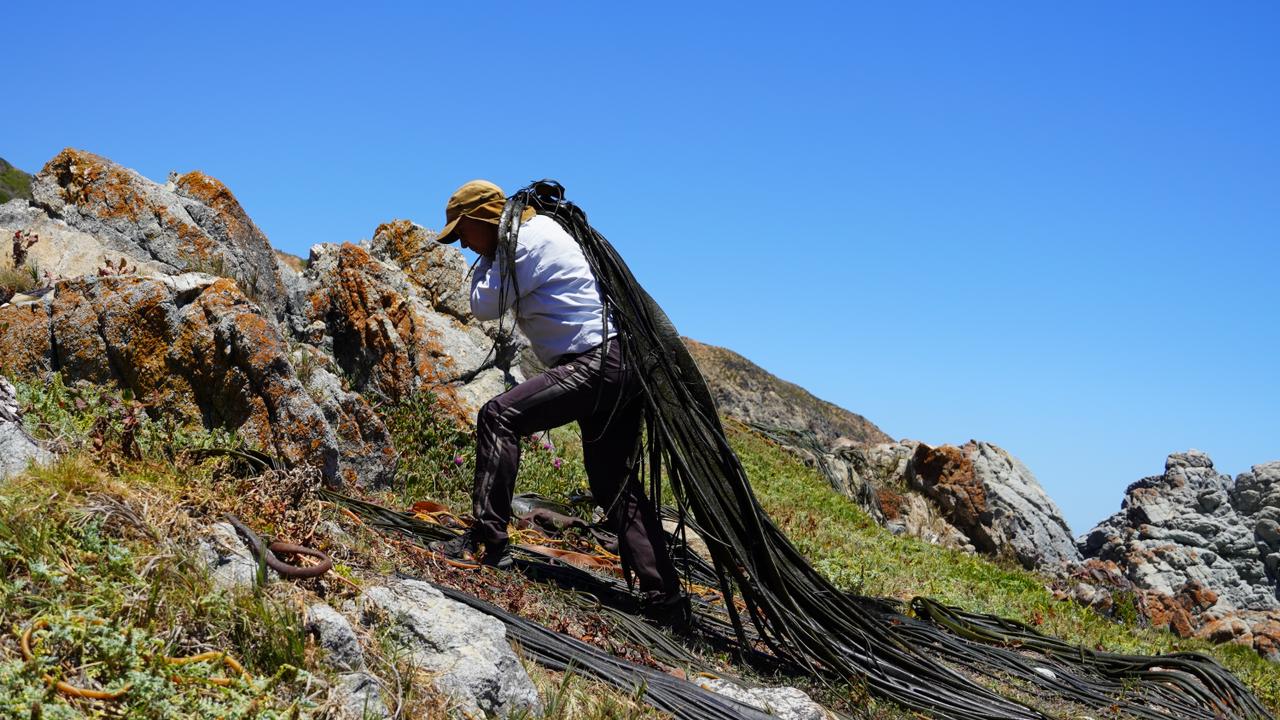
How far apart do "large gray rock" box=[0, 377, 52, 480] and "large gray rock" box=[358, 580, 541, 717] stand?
1361 mm

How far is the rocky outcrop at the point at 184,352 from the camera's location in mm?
6422

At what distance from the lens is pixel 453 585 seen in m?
5.11

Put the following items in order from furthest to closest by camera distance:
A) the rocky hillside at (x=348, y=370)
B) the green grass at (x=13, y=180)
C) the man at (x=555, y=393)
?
1. the green grass at (x=13, y=180)
2. the rocky hillside at (x=348, y=370)
3. the man at (x=555, y=393)

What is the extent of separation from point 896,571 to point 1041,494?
666 centimetres

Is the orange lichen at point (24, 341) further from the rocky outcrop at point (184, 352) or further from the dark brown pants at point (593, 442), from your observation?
the dark brown pants at point (593, 442)

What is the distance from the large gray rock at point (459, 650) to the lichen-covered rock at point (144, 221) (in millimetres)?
5185

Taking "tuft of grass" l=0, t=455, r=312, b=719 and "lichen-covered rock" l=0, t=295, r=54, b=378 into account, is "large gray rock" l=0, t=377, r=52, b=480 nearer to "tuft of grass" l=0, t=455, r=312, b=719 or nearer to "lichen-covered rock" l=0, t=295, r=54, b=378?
"tuft of grass" l=0, t=455, r=312, b=719

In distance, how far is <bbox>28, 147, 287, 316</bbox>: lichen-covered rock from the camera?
877 cm

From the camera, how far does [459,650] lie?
4008mm

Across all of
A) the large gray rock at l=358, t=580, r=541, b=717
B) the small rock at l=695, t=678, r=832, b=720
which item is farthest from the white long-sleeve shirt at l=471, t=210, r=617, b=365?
the small rock at l=695, t=678, r=832, b=720

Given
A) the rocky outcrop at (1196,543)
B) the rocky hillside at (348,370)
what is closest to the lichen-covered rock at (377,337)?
the rocky hillside at (348,370)

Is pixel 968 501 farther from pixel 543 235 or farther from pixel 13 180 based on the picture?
pixel 13 180

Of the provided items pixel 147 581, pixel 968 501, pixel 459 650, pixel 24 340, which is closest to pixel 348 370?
pixel 24 340

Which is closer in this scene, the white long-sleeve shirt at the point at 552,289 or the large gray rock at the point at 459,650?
the large gray rock at the point at 459,650
